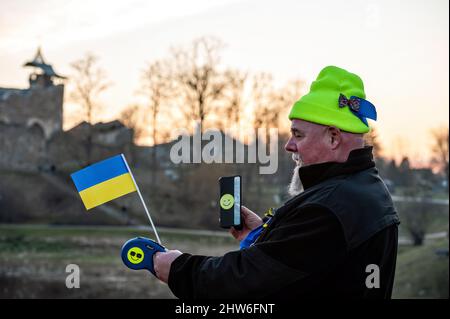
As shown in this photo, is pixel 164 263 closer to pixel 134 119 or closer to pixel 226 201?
pixel 226 201

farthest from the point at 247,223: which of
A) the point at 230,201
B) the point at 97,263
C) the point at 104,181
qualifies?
the point at 97,263

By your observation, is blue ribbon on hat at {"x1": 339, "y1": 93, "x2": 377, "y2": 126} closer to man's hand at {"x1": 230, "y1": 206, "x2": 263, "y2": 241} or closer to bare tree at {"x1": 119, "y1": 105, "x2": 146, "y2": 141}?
man's hand at {"x1": 230, "y1": 206, "x2": 263, "y2": 241}

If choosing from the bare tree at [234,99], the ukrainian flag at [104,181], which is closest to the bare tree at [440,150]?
the bare tree at [234,99]

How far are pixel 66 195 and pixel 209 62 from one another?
41.1 ft

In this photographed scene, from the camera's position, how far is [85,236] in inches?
1276

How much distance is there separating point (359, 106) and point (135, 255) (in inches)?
48.6

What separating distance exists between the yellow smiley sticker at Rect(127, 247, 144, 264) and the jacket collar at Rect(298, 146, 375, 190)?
0.81 meters

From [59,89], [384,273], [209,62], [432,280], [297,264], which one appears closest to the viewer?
[297,264]

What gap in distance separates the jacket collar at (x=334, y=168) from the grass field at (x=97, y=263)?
15775 mm

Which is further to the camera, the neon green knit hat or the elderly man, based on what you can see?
the neon green knit hat

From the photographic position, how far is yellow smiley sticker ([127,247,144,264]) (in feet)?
10.2

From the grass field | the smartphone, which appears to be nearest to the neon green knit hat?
the smartphone

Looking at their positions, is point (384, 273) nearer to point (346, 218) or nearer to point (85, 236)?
point (346, 218)
